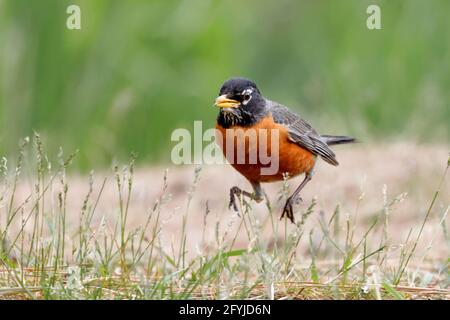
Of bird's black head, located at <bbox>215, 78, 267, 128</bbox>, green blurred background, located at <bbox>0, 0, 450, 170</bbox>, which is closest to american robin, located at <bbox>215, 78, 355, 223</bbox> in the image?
bird's black head, located at <bbox>215, 78, 267, 128</bbox>

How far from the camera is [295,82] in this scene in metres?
13.8

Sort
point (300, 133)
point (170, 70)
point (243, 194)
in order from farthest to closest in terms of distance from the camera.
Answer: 1. point (170, 70)
2. point (300, 133)
3. point (243, 194)

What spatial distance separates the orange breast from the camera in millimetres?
5773

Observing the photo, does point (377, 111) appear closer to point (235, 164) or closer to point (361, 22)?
point (361, 22)

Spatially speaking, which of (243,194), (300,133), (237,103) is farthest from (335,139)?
(243,194)

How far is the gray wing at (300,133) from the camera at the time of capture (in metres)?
6.31

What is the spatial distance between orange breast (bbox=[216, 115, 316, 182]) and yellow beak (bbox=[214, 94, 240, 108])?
142 mm

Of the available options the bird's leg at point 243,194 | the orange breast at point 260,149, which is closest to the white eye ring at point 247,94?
the orange breast at point 260,149

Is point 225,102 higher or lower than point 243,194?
higher

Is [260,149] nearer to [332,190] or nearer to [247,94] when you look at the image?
[247,94]

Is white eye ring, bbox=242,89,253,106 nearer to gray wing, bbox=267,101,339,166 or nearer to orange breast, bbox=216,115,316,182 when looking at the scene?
orange breast, bbox=216,115,316,182

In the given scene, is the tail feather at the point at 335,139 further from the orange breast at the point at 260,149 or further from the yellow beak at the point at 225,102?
the yellow beak at the point at 225,102

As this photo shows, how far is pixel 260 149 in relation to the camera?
5.87m

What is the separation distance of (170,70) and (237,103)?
5726 mm
